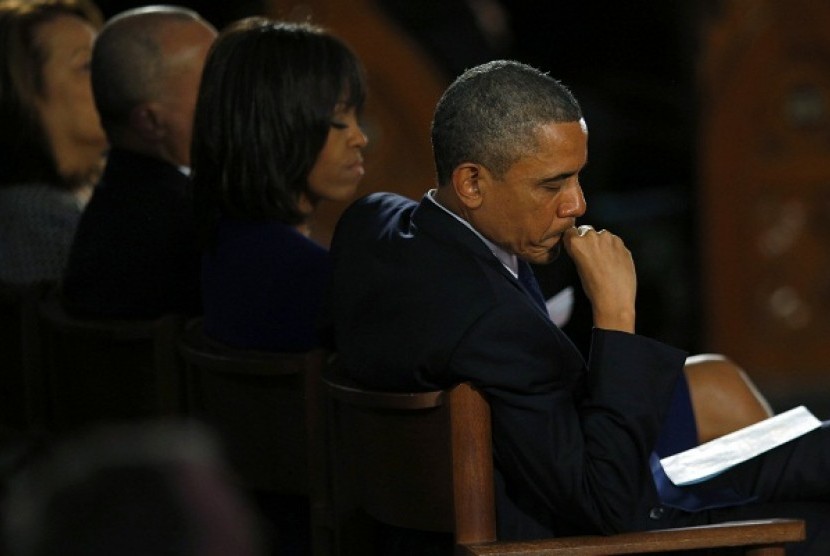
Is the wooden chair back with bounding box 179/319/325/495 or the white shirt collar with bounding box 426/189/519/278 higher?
the white shirt collar with bounding box 426/189/519/278

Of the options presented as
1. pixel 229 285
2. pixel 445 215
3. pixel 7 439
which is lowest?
pixel 229 285

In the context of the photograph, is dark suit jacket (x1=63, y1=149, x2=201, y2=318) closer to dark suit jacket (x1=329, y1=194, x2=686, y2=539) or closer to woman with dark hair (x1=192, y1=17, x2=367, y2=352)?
woman with dark hair (x1=192, y1=17, x2=367, y2=352)

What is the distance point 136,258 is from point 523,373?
3.59ft

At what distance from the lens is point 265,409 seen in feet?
6.89

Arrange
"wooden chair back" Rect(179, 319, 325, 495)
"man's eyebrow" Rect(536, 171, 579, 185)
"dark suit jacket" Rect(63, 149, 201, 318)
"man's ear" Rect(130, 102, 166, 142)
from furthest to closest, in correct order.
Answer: "man's ear" Rect(130, 102, 166, 142)
"dark suit jacket" Rect(63, 149, 201, 318)
"wooden chair back" Rect(179, 319, 325, 495)
"man's eyebrow" Rect(536, 171, 579, 185)

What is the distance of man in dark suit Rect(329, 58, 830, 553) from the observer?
1.75 meters

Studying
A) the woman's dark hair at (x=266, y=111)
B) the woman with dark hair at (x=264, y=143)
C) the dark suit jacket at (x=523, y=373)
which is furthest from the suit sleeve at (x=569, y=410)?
the woman's dark hair at (x=266, y=111)

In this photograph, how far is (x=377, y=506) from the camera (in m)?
1.89

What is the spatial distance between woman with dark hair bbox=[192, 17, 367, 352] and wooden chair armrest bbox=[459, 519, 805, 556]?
2.22 feet

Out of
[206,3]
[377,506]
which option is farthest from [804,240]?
[377,506]

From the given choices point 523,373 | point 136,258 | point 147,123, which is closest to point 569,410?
point 523,373

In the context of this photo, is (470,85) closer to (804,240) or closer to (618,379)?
(618,379)

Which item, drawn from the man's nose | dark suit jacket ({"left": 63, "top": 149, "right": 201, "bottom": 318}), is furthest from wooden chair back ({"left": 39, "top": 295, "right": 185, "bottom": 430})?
the man's nose

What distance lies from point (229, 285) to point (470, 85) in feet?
1.96
